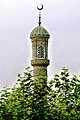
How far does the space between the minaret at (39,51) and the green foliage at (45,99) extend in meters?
13.4

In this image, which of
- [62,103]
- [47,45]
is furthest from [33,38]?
[62,103]

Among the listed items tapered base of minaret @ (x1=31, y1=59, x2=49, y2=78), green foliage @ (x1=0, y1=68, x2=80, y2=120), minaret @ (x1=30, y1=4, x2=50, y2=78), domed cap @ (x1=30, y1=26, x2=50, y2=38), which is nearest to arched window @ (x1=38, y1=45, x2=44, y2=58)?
minaret @ (x1=30, y1=4, x2=50, y2=78)

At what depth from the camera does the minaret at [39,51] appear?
29484 millimetres

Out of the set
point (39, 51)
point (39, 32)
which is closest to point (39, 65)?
point (39, 51)

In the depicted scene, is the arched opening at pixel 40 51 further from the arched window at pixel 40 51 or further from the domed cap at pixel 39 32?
the domed cap at pixel 39 32

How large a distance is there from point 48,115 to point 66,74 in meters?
1.33

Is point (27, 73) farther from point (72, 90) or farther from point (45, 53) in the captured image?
point (45, 53)

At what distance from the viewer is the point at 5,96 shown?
17.1 m

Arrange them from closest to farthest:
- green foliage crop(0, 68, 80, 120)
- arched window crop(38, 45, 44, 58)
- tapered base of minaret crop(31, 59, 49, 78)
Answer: green foliage crop(0, 68, 80, 120)
tapered base of minaret crop(31, 59, 49, 78)
arched window crop(38, 45, 44, 58)

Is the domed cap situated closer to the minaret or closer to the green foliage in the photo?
the minaret

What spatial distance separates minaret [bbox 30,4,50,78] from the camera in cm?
2948

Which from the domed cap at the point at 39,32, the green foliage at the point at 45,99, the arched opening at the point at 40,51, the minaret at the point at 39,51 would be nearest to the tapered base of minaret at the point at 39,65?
the minaret at the point at 39,51

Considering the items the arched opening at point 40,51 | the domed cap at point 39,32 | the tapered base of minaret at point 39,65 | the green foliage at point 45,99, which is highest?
the domed cap at point 39,32

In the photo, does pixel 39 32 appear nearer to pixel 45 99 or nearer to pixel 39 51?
pixel 39 51
